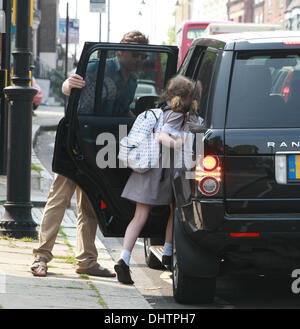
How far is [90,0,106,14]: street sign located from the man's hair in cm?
2541

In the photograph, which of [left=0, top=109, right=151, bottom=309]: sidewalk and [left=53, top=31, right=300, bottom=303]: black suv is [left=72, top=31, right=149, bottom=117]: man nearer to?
[left=53, top=31, right=300, bottom=303]: black suv

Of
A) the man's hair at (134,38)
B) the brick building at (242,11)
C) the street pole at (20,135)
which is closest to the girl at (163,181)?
the man's hair at (134,38)

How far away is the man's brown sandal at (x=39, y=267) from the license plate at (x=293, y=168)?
230cm

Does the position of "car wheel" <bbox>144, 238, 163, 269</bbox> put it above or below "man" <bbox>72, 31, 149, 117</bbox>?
below

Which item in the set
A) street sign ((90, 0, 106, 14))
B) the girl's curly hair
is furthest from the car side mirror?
street sign ((90, 0, 106, 14))

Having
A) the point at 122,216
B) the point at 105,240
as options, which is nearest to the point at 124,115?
the point at 122,216

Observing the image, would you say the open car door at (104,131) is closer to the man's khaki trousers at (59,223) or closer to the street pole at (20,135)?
the man's khaki trousers at (59,223)

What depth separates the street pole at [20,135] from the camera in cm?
895

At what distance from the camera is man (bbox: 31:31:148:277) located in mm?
7238

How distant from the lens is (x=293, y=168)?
5.91 meters

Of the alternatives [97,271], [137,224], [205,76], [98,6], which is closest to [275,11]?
[98,6]

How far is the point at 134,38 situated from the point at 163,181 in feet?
4.12

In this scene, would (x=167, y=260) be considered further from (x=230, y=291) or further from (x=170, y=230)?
(x=230, y=291)

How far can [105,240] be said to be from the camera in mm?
9969
